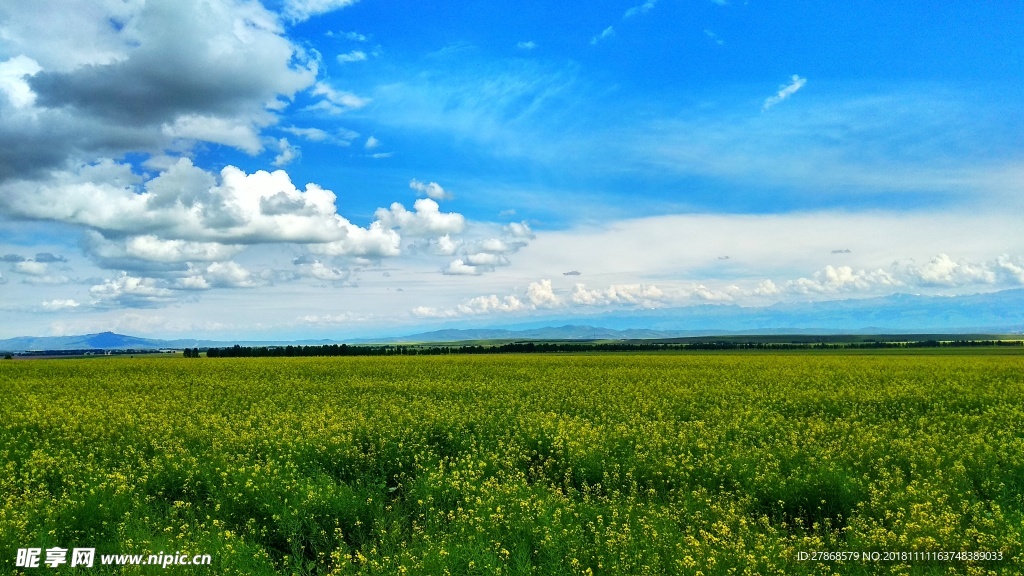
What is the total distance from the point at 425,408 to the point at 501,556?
12838mm

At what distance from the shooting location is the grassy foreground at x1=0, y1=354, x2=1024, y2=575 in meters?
8.20

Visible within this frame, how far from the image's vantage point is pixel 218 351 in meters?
108

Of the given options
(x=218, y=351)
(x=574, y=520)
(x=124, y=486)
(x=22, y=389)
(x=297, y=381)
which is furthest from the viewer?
(x=218, y=351)

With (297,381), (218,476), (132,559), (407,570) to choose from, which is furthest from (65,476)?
(297,381)

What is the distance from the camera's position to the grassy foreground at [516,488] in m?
8.20

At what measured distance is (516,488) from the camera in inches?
416

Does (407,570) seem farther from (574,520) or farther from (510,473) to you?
(510,473)

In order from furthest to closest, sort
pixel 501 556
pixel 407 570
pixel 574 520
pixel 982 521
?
pixel 574 520, pixel 982 521, pixel 501 556, pixel 407 570

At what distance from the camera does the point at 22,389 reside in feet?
102

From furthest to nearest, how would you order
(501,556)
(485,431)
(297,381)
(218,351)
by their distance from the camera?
(218,351) < (297,381) < (485,431) < (501,556)

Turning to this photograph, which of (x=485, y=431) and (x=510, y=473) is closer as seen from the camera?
(x=510, y=473)

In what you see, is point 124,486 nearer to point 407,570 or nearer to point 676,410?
point 407,570

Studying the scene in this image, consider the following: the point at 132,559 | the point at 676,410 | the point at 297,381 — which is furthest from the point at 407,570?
the point at 297,381

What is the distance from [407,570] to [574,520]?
3165mm
